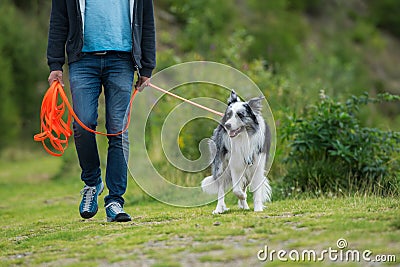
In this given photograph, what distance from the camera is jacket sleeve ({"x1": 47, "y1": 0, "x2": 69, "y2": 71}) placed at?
6098 millimetres

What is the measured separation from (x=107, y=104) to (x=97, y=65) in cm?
38

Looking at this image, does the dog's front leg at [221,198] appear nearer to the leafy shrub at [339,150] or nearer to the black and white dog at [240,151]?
the black and white dog at [240,151]

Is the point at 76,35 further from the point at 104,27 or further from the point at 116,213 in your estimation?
the point at 116,213

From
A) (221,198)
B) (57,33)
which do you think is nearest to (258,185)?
(221,198)

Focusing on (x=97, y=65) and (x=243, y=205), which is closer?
(x=97, y=65)

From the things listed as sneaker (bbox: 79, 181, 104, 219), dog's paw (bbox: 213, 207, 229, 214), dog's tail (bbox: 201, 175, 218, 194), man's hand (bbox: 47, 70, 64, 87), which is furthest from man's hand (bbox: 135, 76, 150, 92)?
dog's paw (bbox: 213, 207, 229, 214)

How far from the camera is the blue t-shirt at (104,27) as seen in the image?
19.6 ft

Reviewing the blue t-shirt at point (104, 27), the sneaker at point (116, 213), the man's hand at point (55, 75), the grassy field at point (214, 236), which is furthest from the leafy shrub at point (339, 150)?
the man's hand at point (55, 75)

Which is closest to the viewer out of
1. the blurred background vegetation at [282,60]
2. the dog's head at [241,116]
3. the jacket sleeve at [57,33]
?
the jacket sleeve at [57,33]

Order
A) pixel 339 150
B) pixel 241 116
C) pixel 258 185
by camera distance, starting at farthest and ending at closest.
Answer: pixel 339 150 → pixel 258 185 → pixel 241 116

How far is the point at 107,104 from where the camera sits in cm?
612

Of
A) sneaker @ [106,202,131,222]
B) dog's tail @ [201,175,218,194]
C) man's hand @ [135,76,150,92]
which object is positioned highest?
man's hand @ [135,76,150,92]

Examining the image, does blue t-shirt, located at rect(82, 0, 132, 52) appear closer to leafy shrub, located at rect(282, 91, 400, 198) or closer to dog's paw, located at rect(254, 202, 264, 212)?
dog's paw, located at rect(254, 202, 264, 212)

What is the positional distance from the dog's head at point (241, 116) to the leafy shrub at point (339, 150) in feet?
7.70
